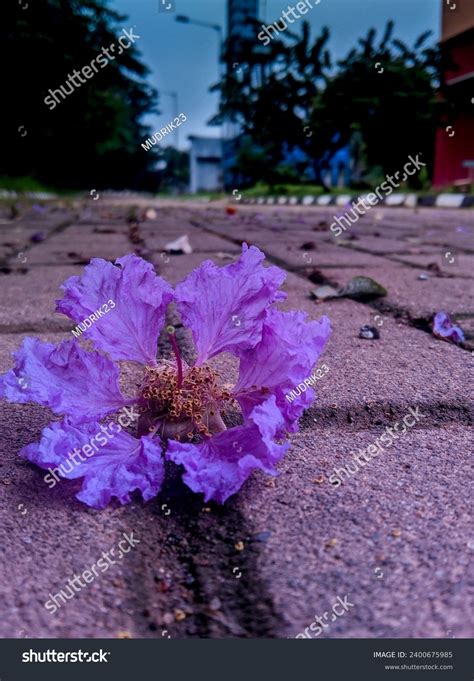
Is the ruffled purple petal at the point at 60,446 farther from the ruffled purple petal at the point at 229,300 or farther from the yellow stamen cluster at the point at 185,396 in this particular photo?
the ruffled purple petal at the point at 229,300

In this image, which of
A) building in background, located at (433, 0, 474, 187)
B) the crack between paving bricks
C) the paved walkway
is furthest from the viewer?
building in background, located at (433, 0, 474, 187)

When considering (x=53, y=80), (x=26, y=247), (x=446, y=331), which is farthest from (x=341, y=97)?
(x=53, y=80)

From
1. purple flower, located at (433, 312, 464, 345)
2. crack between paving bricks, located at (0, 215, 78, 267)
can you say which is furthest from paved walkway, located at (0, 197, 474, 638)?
crack between paving bricks, located at (0, 215, 78, 267)

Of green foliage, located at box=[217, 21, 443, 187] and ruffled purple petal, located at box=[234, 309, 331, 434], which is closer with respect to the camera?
ruffled purple petal, located at box=[234, 309, 331, 434]

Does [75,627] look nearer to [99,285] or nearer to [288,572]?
[288,572]

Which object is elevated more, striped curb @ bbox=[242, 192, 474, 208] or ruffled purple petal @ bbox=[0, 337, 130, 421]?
ruffled purple petal @ bbox=[0, 337, 130, 421]

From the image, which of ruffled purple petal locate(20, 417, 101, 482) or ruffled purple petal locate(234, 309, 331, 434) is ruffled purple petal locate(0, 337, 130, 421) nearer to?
ruffled purple petal locate(20, 417, 101, 482)
